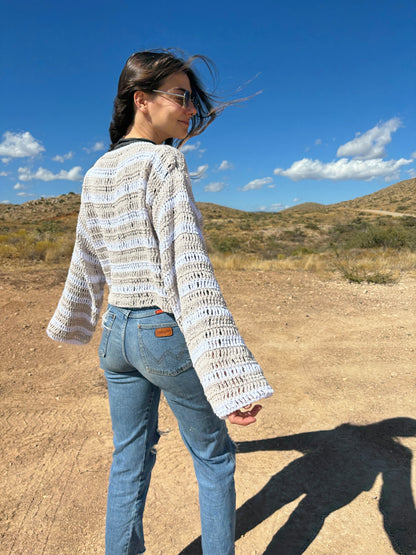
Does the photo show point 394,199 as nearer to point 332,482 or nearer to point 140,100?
point 332,482

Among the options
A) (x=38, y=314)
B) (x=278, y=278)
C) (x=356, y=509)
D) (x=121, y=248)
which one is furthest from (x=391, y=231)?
(x=121, y=248)

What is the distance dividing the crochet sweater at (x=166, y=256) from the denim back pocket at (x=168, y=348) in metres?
0.06

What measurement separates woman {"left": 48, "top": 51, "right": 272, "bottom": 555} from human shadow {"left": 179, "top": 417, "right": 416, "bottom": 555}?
71 centimetres

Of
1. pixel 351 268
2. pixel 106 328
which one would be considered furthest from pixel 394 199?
pixel 106 328

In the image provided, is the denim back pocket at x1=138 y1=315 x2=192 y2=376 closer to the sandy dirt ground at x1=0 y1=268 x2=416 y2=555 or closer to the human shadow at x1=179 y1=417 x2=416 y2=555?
the sandy dirt ground at x1=0 y1=268 x2=416 y2=555

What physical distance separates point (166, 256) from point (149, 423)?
62 cm

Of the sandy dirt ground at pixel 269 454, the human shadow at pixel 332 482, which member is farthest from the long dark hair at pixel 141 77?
the human shadow at pixel 332 482

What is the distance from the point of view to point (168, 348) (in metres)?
1.13

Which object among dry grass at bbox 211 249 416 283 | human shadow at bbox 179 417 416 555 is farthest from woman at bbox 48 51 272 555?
dry grass at bbox 211 249 416 283

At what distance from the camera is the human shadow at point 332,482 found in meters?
1.83

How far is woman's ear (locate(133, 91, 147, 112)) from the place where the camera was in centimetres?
125

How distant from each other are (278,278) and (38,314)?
4.23m

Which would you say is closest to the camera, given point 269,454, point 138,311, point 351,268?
point 138,311

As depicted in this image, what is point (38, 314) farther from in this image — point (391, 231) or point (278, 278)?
point (391, 231)
